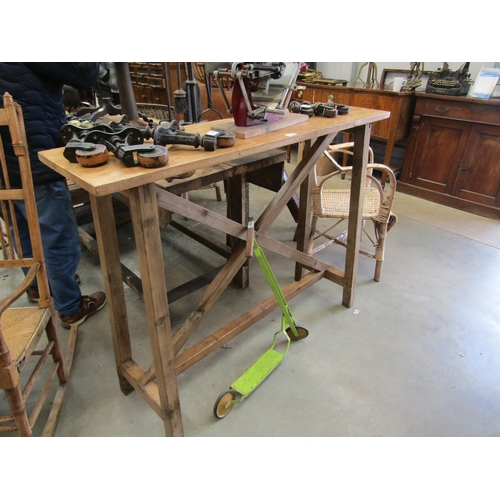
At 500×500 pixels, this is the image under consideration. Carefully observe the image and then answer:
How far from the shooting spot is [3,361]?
3.57 feet

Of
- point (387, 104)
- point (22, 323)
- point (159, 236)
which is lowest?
point (22, 323)

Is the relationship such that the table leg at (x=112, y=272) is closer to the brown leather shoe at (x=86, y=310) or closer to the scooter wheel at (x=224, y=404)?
the scooter wheel at (x=224, y=404)

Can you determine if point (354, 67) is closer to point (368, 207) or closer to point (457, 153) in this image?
point (457, 153)

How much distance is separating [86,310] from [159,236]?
122 cm

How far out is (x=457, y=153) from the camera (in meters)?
3.27

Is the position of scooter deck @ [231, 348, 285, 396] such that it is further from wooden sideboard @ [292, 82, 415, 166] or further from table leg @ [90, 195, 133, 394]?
wooden sideboard @ [292, 82, 415, 166]

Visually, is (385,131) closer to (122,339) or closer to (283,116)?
(283,116)

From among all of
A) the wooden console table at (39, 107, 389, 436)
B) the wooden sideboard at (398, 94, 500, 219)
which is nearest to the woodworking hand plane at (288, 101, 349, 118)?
the wooden console table at (39, 107, 389, 436)

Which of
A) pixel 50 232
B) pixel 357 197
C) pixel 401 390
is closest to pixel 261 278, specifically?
pixel 357 197

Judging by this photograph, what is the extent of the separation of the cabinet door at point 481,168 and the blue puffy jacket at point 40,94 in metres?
3.03

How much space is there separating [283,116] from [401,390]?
1310 millimetres

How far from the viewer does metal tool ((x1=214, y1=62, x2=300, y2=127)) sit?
134cm

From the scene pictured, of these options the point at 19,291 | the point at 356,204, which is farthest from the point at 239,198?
the point at 19,291

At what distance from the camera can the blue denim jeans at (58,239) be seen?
1.65 metres
